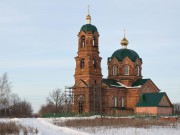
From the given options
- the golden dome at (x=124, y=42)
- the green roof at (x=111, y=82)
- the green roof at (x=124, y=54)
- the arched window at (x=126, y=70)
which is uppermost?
the golden dome at (x=124, y=42)

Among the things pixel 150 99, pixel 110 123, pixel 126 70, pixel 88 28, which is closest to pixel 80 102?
pixel 126 70

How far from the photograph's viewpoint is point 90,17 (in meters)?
52.6

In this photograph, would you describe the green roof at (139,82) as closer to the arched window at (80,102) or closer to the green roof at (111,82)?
the green roof at (111,82)

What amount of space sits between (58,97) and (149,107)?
2304 centimetres

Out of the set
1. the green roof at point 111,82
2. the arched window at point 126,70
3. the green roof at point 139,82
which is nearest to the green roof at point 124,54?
the arched window at point 126,70

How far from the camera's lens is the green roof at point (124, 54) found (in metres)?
56.5

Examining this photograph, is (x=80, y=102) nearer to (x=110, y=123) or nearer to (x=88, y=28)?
(x=88, y=28)

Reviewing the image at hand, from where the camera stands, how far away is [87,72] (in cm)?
5069

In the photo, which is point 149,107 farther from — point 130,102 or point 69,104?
point 69,104

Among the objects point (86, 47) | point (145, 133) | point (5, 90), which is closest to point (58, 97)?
point (5, 90)

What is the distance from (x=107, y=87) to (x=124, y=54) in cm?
711

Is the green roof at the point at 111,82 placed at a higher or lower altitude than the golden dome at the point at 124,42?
lower

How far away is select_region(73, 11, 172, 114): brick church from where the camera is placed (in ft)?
167

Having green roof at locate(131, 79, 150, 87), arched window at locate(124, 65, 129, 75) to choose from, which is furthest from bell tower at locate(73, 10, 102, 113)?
green roof at locate(131, 79, 150, 87)
